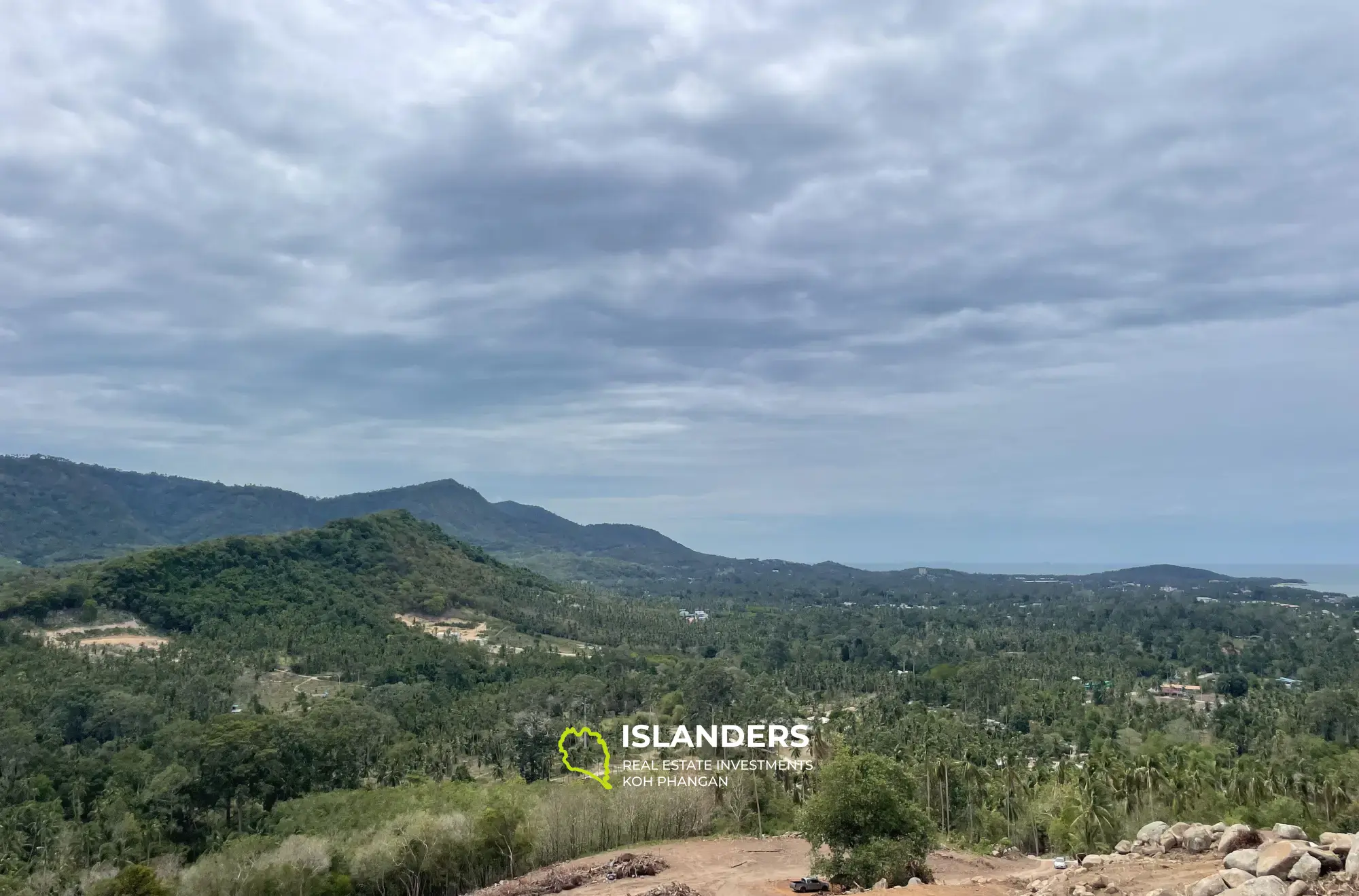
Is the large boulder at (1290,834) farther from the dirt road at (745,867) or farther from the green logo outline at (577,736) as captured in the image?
the green logo outline at (577,736)

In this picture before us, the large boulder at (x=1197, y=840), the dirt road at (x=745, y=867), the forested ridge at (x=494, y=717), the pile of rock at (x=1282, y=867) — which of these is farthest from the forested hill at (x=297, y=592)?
the pile of rock at (x=1282, y=867)

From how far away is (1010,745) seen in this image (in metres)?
66.2

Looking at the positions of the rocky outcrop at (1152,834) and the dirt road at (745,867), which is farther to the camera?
the dirt road at (745,867)

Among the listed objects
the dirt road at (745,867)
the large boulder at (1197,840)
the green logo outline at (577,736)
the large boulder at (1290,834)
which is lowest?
the green logo outline at (577,736)

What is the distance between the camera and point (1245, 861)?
16359 millimetres

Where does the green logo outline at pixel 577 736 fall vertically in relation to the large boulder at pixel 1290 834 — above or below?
below

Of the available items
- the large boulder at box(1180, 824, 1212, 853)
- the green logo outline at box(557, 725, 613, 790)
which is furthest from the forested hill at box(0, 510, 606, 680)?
the large boulder at box(1180, 824, 1212, 853)

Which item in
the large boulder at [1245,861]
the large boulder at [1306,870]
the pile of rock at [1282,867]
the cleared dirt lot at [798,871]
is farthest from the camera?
the cleared dirt lot at [798,871]

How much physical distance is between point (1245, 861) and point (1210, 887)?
181 cm

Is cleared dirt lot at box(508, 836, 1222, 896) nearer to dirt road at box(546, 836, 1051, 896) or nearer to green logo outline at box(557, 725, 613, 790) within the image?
dirt road at box(546, 836, 1051, 896)

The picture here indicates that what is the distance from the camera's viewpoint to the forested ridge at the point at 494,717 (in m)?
39.7

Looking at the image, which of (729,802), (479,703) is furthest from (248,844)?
(479,703)

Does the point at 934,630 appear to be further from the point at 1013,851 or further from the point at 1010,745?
the point at 1013,851

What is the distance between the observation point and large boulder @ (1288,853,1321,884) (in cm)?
1484
